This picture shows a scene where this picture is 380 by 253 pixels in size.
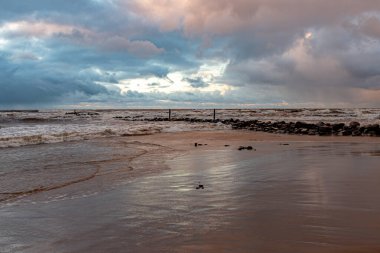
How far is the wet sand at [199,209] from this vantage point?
4.39 m

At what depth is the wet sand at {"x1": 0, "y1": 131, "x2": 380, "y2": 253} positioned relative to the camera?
4391mm

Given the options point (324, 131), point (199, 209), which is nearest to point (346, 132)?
point (324, 131)

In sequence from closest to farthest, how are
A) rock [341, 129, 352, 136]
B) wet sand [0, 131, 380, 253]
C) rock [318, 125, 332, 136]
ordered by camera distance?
wet sand [0, 131, 380, 253]
rock [341, 129, 352, 136]
rock [318, 125, 332, 136]

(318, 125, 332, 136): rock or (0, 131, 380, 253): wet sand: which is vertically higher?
(318, 125, 332, 136): rock

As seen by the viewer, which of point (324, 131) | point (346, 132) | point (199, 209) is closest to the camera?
point (199, 209)

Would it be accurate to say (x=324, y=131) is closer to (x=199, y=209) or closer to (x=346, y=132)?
(x=346, y=132)

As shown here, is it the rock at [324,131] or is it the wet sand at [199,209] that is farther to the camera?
the rock at [324,131]

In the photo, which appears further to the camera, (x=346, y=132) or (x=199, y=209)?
(x=346, y=132)

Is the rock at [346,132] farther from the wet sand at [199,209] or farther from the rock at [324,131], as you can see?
the wet sand at [199,209]

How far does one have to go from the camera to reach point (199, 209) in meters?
5.87

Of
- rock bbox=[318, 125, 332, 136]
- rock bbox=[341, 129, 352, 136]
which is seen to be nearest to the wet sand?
rock bbox=[341, 129, 352, 136]

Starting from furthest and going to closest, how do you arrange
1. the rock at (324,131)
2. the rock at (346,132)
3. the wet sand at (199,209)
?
the rock at (324,131)
the rock at (346,132)
the wet sand at (199,209)

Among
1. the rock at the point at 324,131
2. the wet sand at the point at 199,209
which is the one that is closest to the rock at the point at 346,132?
the rock at the point at 324,131

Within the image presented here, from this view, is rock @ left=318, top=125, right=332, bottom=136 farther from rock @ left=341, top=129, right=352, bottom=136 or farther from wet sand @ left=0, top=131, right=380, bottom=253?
wet sand @ left=0, top=131, right=380, bottom=253
